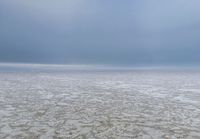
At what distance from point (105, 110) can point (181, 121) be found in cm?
184

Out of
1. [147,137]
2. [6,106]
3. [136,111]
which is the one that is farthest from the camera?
[6,106]

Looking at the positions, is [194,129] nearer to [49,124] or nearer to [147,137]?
[147,137]

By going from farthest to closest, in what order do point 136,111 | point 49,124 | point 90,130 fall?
point 136,111, point 49,124, point 90,130

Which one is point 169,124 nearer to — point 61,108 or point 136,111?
point 136,111

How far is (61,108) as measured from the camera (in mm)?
4980

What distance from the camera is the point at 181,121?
387cm

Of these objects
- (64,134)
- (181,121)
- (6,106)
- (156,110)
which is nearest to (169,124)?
(181,121)

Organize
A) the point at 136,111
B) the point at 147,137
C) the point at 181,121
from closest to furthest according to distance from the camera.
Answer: the point at 147,137 < the point at 181,121 < the point at 136,111

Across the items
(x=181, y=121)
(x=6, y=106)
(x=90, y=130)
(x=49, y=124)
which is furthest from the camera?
(x=6, y=106)

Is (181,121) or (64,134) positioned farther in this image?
(181,121)

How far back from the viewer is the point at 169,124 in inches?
145

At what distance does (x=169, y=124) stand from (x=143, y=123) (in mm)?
501

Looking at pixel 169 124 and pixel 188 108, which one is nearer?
pixel 169 124

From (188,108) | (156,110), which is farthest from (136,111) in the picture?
(188,108)
